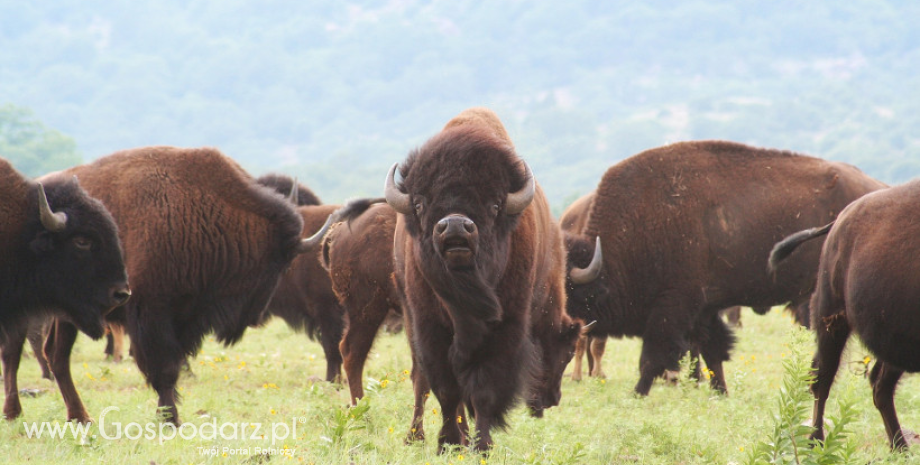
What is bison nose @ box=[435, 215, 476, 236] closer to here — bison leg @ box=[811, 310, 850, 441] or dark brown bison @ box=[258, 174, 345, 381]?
bison leg @ box=[811, 310, 850, 441]

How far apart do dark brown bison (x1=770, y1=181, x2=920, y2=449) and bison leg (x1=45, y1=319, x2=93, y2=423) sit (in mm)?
5110

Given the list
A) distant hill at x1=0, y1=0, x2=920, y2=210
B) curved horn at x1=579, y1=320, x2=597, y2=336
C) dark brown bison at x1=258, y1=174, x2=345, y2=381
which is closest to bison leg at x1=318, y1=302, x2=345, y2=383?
dark brown bison at x1=258, y1=174, x2=345, y2=381

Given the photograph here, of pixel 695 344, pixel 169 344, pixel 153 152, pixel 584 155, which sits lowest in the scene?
pixel 584 155

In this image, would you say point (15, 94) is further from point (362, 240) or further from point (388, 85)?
point (362, 240)

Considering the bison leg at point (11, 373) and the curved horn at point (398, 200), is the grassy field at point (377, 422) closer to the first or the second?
the bison leg at point (11, 373)

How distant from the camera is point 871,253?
5648mm

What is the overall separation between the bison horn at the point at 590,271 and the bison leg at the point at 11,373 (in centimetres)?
471

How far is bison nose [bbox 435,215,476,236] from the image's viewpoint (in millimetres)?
5160

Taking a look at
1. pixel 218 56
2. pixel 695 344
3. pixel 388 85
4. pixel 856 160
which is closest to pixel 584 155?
pixel 856 160

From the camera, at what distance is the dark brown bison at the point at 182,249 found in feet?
24.0

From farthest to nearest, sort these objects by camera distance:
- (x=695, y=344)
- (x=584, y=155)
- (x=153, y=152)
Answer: (x=584, y=155) < (x=695, y=344) < (x=153, y=152)

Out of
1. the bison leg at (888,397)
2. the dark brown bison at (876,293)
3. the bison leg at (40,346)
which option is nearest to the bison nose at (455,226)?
the dark brown bison at (876,293)

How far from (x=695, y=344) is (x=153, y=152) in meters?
5.85

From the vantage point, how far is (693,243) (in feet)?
31.7
